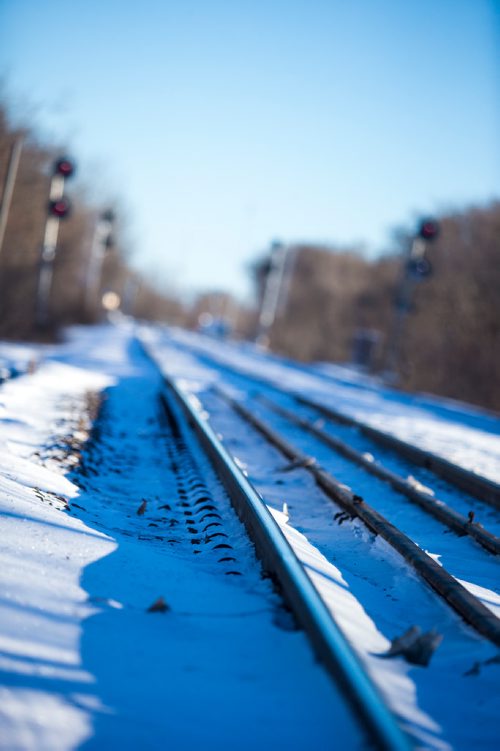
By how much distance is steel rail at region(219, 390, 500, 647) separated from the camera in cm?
341

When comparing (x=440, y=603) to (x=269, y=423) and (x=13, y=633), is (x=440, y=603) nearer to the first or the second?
(x=13, y=633)

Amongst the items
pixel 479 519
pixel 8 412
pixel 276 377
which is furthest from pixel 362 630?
pixel 276 377

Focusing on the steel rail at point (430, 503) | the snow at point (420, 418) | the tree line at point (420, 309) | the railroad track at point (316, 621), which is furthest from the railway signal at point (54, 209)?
the railroad track at point (316, 621)

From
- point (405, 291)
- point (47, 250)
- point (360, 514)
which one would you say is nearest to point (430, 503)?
point (360, 514)

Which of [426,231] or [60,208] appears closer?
[426,231]

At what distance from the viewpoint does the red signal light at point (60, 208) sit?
70.4ft

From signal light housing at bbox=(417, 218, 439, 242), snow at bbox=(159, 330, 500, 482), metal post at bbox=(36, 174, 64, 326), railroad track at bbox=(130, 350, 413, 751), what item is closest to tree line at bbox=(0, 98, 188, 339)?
metal post at bbox=(36, 174, 64, 326)

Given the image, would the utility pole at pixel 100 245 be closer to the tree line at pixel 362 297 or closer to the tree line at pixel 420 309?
the tree line at pixel 362 297

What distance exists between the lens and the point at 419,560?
4223 mm

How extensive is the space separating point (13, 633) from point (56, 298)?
119 ft

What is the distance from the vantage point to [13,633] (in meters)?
2.73

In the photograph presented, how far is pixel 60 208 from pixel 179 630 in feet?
65.4

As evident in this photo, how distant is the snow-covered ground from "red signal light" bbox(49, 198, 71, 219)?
16.1m

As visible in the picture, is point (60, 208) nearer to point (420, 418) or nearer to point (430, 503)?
point (420, 418)
